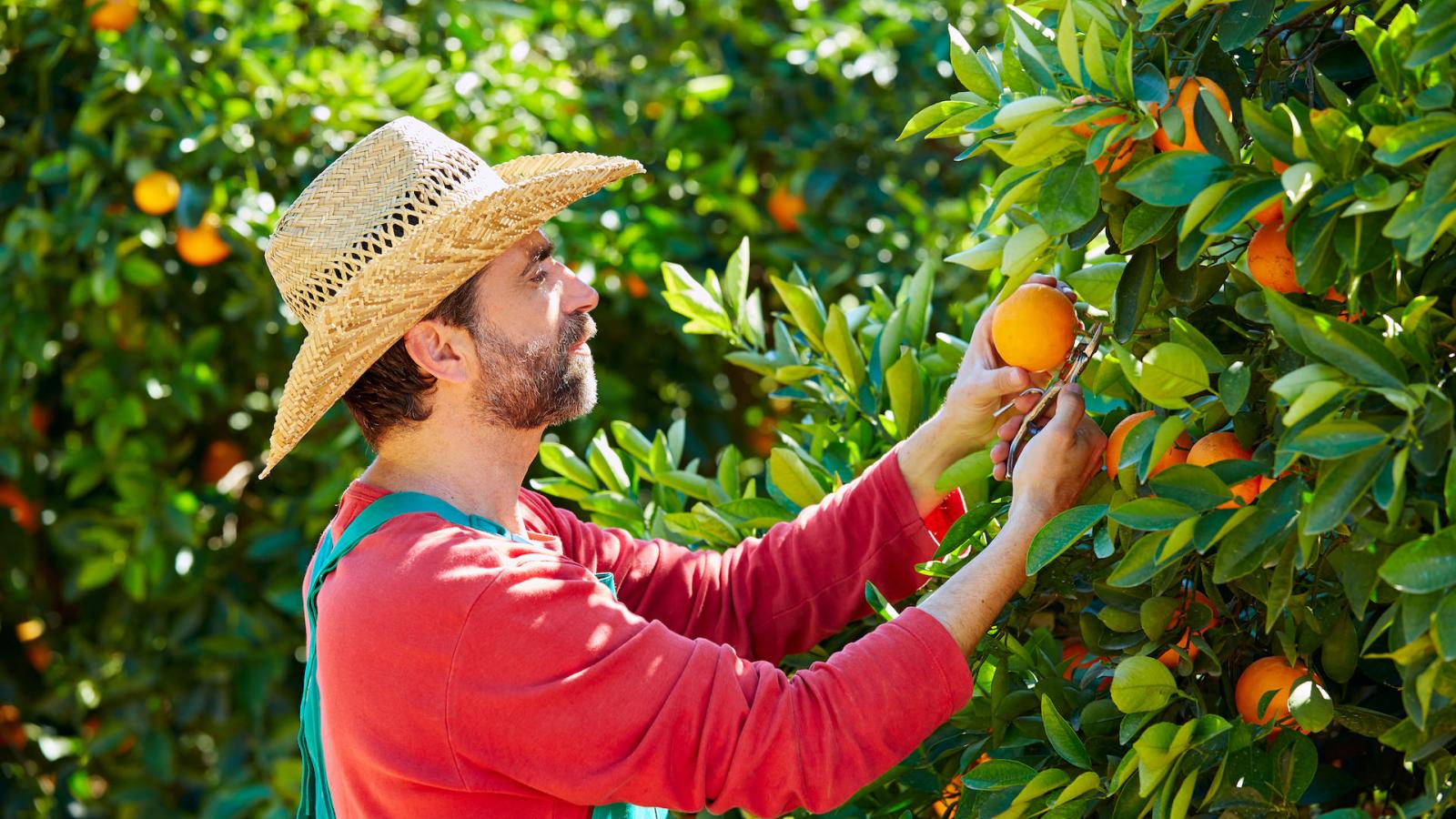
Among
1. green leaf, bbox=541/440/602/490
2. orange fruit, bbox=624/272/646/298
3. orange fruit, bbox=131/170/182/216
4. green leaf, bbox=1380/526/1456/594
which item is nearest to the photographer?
green leaf, bbox=1380/526/1456/594

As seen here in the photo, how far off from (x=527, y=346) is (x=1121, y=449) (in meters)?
0.67

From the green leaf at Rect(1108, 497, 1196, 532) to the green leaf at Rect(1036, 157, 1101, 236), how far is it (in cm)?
21

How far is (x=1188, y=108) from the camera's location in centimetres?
114

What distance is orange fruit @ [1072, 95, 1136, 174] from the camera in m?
1.14

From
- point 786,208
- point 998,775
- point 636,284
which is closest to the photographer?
point 998,775

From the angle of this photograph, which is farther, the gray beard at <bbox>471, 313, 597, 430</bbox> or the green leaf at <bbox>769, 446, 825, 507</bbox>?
the green leaf at <bbox>769, 446, 825, 507</bbox>

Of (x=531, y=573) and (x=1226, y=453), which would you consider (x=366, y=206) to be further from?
(x=1226, y=453)

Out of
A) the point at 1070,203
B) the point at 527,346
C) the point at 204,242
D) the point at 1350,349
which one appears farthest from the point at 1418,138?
the point at 204,242

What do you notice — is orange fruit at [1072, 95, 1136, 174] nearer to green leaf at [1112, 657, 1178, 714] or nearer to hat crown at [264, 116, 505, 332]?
green leaf at [1112, 657, 1178, 714]

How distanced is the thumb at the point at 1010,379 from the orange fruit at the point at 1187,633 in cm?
27

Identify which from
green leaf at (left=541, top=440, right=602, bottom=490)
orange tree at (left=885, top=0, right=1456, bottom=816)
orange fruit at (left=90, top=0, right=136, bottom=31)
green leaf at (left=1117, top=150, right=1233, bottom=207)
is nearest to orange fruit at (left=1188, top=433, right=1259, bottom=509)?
orange tree at (left=885, top=0, right=1456, bottom=816)

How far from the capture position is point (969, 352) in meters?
1.58

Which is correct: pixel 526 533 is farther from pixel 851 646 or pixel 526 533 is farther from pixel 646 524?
pixel 851 646

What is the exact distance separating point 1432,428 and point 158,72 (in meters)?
2.38
